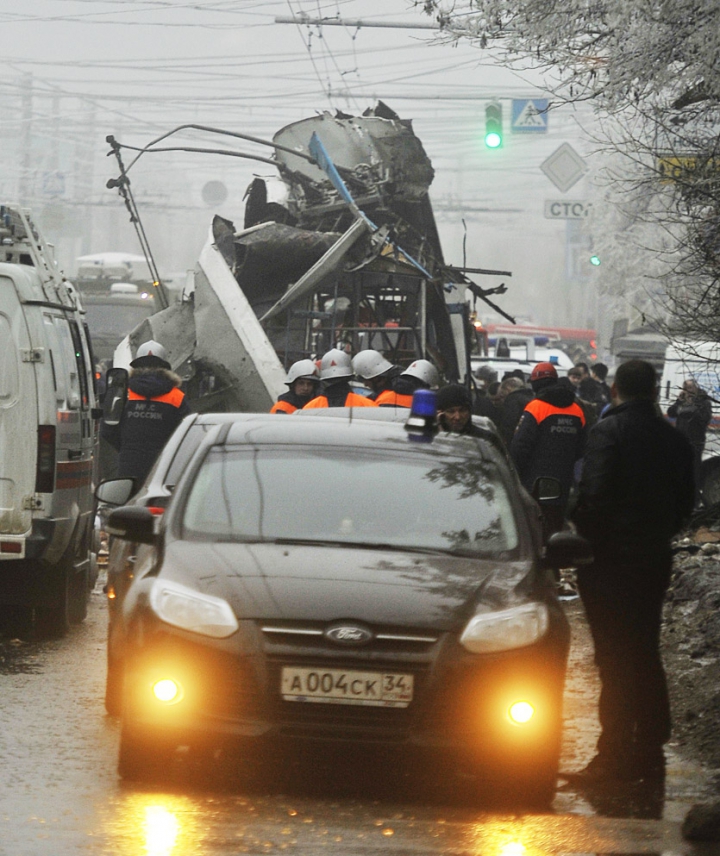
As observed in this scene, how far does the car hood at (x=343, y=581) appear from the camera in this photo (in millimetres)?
5836

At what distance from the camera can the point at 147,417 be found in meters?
12.2

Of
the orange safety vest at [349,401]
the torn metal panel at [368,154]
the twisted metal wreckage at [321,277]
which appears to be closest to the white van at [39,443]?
the orange safety vest at [349,401]

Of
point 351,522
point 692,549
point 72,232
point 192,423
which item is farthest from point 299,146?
point 72,232

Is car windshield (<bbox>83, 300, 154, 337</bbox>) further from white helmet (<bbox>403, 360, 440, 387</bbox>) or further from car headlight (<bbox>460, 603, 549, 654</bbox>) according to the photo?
car headlight (<bbox>460, 603, 549, 654</bbox>)

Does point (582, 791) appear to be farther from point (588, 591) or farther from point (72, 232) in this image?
point (72, 232)

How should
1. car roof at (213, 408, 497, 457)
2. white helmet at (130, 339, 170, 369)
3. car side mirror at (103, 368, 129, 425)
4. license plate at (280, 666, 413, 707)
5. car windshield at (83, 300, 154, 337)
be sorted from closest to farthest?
license plate at (280, 666, 413, 707), car roof at (213, 408, 497, 457), car side mirror at (103, 368, 129, 425), white helmet at (130, 339, 170, 369), car windshield at (83, 300, 154, 337)

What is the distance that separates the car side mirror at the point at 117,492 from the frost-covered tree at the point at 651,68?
3.73 meters

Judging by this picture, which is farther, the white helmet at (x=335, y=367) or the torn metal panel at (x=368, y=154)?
the torn metal panel at (x=368, y=154)

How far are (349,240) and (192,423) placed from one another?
1336cm

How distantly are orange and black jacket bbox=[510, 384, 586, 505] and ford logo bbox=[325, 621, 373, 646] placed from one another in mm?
6935

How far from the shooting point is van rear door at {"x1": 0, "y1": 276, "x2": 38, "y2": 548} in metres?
9.38

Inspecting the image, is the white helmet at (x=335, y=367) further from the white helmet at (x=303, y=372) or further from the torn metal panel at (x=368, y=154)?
the torn metal panel at (x=368, y=154)

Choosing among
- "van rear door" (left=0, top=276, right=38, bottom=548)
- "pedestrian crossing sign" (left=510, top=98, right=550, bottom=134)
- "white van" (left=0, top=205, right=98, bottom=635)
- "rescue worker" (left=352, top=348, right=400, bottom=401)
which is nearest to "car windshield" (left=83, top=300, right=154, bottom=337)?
"pedestrian crossing sign" (left=510, top=98, right=550, bottom=134)

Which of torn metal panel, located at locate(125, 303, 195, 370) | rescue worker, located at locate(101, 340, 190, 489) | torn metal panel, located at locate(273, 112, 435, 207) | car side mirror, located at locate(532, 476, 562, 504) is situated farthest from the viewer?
torn metal panel, located at locate(273, 112, 435, 207)
